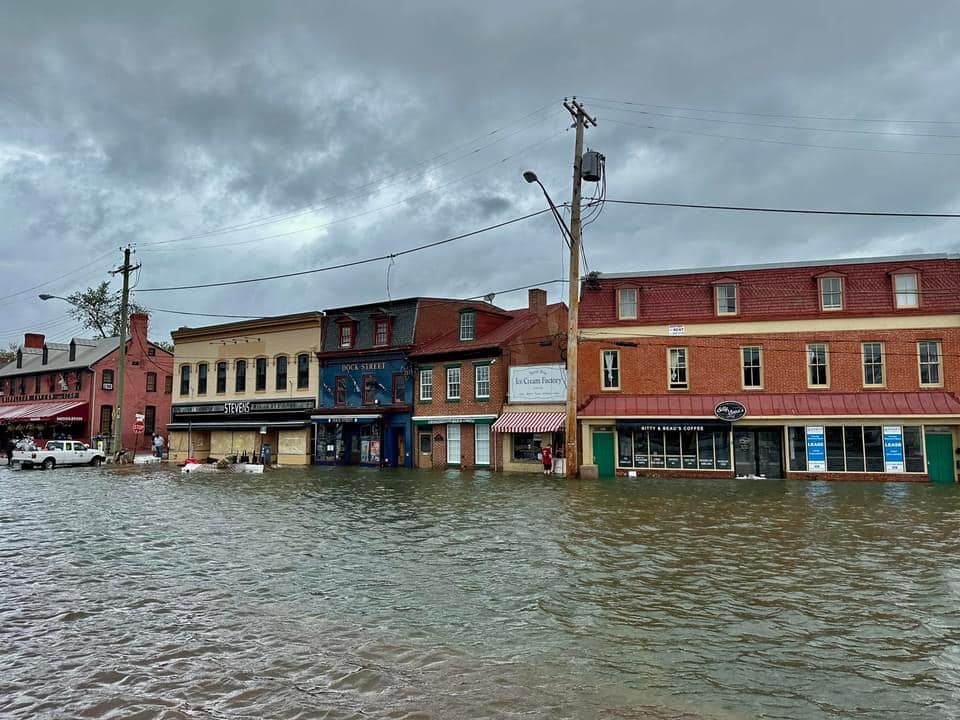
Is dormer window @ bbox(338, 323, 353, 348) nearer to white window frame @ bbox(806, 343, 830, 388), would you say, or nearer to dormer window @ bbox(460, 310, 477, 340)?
dormer window @ bbox(460, 310, 477, 340)

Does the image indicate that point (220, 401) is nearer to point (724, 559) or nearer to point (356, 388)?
point (356, 388)

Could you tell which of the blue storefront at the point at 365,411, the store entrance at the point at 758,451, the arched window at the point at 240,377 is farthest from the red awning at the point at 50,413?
the store entrance at the point at 758,451

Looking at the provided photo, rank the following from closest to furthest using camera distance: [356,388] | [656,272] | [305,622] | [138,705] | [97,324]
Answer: [138,705] < [305,622] < [656,272] < [356,388] < [97,324]

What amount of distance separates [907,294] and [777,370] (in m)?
5.94

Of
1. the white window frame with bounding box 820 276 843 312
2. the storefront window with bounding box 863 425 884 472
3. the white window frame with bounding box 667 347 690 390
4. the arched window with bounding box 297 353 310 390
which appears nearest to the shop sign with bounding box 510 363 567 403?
the white window frame with bounding box 667 347 690 390

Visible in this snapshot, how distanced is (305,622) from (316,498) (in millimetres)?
14921

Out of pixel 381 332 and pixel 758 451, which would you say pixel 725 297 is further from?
pixel 381 332

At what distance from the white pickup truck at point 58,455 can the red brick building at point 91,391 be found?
11.4 meters

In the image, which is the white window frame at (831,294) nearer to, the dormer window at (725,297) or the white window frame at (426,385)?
the dormer window at (725,297)

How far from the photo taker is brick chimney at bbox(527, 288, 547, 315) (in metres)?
39.5

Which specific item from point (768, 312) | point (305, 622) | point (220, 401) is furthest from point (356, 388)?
point (305, 622)

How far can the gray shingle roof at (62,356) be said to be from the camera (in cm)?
5519

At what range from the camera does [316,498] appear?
2309cm

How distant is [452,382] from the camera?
3853cm
